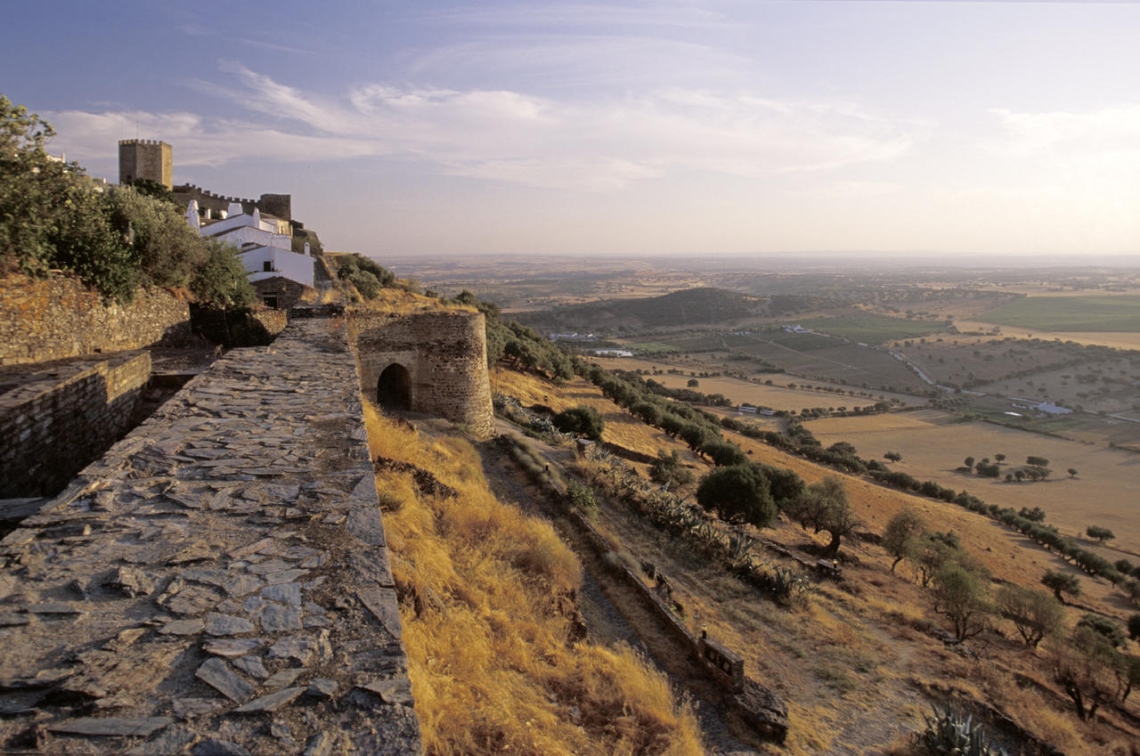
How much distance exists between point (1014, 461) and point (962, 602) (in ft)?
98.1

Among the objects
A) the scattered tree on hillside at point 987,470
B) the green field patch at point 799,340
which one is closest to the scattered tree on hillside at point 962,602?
the scattered tree on hillside at point 987,470

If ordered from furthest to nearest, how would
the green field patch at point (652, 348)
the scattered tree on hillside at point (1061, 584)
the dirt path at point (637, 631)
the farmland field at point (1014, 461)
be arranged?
the green field patch at point (652, 348)
the farmland field at point (1014, 461)
the scattered tree on hillside at point (1061, 584)
the dirt path at point (637, 631)

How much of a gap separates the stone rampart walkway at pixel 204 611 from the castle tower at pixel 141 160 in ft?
88.0

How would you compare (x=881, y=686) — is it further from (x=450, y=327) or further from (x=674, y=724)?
(x=450, y=327)

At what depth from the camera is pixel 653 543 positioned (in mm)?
11383

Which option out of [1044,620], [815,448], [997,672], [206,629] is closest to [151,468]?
[206,629]

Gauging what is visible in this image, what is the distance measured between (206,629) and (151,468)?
1828mm

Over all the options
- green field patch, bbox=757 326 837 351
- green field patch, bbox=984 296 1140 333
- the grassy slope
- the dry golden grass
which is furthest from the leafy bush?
green field patch, bbox=984 296 1140 333

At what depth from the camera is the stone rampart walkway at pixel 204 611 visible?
1.99 meters

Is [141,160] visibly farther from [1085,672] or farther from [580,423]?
[1085,672]

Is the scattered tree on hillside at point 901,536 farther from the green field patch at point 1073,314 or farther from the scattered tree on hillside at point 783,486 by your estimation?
the green field patch at point 1073,314

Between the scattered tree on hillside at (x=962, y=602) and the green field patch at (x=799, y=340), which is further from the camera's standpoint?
the green field patch at (x=799, y=340)

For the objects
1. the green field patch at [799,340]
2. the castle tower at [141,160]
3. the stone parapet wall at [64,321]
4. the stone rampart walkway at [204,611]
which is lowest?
the green field patch at [799,340]

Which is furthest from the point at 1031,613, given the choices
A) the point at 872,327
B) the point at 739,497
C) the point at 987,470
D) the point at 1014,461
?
the point at 872,327
